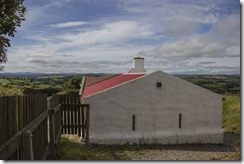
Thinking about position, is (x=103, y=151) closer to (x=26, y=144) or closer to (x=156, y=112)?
(x=156, y=112)

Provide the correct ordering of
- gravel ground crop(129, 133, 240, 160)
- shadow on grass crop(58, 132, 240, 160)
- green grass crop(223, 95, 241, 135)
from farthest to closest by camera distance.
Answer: green grass crop(223, 95, 241, 135) → gravel ground crop(129, 133, 240, 160) → shadow on grass crop(58, 132, 240, 160)

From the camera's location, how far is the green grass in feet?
42.6

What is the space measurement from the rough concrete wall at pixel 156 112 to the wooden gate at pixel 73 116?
631mm

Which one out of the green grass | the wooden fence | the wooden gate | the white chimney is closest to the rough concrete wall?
the wooden gate

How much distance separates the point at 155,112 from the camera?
9750 mm

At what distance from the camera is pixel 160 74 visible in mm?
9906

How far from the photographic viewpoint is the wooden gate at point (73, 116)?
9.92 meters

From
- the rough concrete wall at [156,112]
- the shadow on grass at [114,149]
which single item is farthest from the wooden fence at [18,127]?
the rough concrete wall at [156,112]

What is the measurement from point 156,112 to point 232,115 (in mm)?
5740

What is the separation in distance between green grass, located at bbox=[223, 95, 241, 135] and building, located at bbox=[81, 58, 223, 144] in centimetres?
285

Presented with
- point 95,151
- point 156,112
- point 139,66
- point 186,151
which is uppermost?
point 139,66

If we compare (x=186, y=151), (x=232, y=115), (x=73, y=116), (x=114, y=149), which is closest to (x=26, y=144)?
(x=114, y=149)

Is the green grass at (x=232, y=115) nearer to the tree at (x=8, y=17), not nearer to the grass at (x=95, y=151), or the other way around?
the grass at (x=95, y=151)

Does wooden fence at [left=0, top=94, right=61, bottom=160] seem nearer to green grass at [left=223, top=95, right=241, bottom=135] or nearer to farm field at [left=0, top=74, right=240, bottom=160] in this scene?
farm field at [left=0, top=74, right=240, bottom=160]
